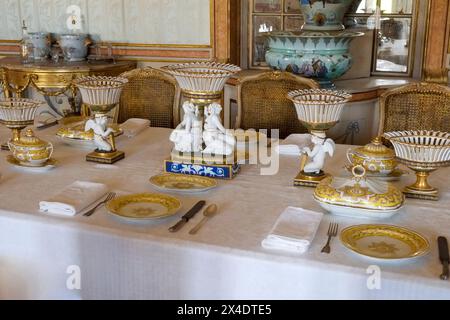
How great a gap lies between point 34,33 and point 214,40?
1.20 metres

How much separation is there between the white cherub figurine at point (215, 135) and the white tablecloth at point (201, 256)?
108mm

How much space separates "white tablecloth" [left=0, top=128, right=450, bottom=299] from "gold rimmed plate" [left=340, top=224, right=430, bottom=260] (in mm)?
17

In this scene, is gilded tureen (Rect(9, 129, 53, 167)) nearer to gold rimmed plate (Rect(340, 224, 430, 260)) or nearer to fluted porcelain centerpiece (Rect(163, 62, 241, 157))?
fluted porcelain centerpiece (Rect(163, 62, 241, 157))

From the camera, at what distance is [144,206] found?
1.27 meters

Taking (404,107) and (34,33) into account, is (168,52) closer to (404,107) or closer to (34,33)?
(34,33)

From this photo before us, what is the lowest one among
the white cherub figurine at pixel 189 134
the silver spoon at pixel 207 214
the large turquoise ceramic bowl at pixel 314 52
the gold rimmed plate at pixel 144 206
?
the silver spoon at pixel 207 214

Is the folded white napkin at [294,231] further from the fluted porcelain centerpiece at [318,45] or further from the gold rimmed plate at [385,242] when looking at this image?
the fluted porcelain centerpiece at [318,45]

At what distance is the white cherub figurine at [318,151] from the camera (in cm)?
141

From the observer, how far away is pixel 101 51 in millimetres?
3529

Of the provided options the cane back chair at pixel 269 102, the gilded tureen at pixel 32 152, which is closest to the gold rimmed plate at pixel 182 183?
the gilded tureen at pixel 32 152

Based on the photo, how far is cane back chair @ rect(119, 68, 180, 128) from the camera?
2.39m

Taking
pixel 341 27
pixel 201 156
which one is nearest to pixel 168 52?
pixel 341 27

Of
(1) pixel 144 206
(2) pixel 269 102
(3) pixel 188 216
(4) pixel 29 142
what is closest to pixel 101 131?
(4) pixel 29 142

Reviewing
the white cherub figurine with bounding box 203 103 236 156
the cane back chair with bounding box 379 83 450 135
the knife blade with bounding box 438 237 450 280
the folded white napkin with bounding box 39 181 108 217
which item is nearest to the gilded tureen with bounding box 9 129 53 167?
the folded white napkin with bounding box 39 181 108 217
